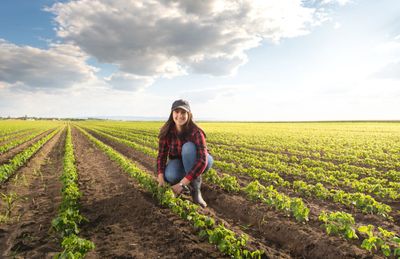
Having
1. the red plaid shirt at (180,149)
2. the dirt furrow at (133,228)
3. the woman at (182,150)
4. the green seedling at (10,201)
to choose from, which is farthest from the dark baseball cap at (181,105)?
the green seedling at (10,201)

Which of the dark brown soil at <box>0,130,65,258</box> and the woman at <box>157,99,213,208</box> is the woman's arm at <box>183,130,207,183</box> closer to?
the woman at <box>157,99,213,208</box>

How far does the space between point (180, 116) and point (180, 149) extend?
102cm

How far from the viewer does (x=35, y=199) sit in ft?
25.3

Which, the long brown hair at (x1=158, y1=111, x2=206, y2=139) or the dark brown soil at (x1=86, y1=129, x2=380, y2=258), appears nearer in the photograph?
the dark brown soil at (x1=86, y1=129, x2=380, y2=258)

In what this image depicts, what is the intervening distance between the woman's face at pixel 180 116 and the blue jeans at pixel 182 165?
0.51 m

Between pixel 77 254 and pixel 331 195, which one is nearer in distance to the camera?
pixel 77 254

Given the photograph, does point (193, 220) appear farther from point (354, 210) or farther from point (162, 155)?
point (354, 210)

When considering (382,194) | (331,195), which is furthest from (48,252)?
(382,194)

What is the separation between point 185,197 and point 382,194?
220 inches

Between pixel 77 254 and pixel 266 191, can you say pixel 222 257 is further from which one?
pixel 266 191

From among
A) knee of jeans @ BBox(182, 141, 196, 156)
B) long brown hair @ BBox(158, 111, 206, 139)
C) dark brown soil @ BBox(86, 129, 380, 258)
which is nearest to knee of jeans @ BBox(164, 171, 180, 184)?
knee of jeans @ BBox(182, 141, 196, 156)

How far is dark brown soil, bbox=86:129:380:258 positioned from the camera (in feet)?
16.2

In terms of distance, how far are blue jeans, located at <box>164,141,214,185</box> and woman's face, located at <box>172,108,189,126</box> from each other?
51 cm

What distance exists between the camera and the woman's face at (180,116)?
6262mm
